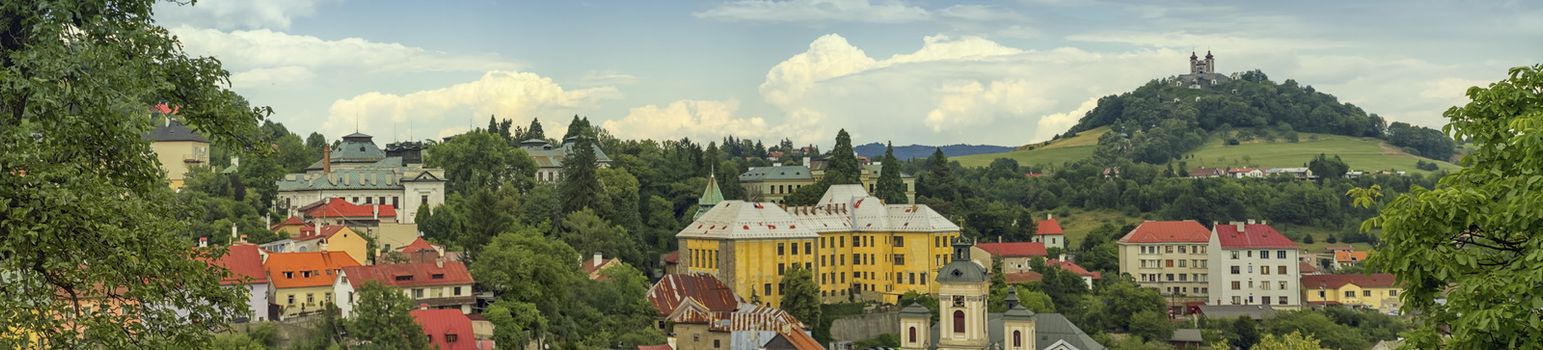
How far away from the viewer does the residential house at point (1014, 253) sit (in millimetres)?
104125

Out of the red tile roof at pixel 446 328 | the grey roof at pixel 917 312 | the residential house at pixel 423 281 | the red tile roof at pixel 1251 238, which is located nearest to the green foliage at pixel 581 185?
the residential house at pixel 423 281

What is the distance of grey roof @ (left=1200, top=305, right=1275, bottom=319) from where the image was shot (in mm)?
96444

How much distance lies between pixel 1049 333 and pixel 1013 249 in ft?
86.8

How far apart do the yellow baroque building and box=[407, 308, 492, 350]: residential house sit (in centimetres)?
2436

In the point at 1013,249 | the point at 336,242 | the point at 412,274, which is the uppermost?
the point at 336,242

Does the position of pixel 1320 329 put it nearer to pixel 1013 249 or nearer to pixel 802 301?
pixel 1013 249

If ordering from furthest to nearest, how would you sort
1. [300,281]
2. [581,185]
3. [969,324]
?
[581,185] < [969,324] < [300,281]

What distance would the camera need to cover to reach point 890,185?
108125 mm

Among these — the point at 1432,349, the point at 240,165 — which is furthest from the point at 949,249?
the point at 1432,349

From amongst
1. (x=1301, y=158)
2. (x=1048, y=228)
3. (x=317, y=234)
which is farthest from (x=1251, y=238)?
(x=1301, y=158)

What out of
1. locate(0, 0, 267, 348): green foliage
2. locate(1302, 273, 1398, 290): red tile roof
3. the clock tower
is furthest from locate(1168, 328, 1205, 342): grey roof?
locate(0, 0, 267, 348): green foliage

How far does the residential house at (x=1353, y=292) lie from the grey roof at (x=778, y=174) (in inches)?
1373

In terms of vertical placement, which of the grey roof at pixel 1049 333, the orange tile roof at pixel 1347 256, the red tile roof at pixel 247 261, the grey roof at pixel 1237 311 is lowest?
the grey roof at pixel 1237 311

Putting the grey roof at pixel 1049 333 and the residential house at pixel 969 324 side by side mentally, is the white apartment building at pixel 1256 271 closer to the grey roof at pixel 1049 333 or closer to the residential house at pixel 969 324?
the grey roof at pixel 1049 333
